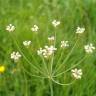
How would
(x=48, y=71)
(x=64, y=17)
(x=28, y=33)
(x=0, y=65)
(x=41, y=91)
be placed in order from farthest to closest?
(x=64, y=17) → (x=28, y=33) → (x=0, y=65) → (x=41, y=91) → (x=48, y=71)

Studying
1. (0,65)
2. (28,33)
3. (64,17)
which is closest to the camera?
(0,65)

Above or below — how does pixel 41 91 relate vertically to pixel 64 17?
below

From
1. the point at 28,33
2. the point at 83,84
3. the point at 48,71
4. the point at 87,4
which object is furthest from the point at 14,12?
the point at 48,71

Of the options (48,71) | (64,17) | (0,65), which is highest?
(64,17)

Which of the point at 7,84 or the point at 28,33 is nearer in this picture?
the point at 7,84

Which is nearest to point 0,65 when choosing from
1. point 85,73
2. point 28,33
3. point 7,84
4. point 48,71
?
point 7,84

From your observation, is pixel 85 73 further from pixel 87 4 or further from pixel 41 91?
pixel 87 4
